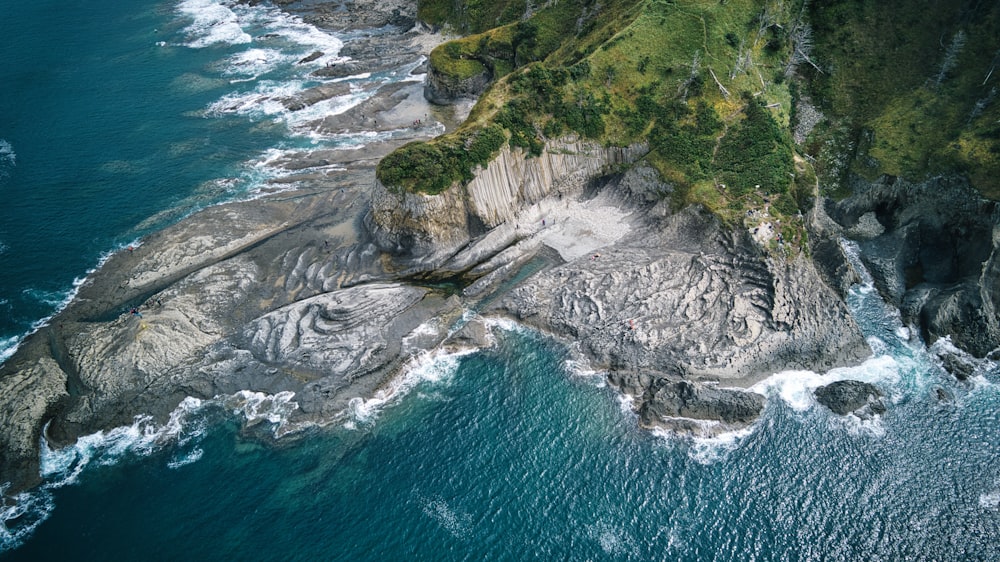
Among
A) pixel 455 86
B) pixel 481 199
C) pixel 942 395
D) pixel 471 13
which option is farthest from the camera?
pixel 471 13

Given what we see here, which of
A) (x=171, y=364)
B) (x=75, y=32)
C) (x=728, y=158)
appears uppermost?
(x=75, y=32)

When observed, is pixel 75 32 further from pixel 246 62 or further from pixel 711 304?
pixel 711 304

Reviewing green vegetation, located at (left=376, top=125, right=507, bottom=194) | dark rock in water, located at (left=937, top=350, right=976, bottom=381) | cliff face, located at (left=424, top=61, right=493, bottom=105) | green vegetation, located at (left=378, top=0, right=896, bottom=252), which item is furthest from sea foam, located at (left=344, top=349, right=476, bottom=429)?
cliff face, located at (left=424, top=61, right=493, bottom=105)

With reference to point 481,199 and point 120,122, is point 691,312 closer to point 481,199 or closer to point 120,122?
point 481,199

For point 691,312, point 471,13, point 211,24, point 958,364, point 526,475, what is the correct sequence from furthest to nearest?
point 211,24 → point 471,13 → point 691,312 → point 958,364 → point 526,475

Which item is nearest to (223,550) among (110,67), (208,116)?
(208,116)

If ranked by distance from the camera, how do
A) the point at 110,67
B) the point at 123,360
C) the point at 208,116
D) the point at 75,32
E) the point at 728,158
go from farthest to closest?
the point at 75,32
the point at 110,67
the point at 208,116
the point at 728,158
the point at 123,360

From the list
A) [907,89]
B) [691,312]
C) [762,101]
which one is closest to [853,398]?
[691,312]

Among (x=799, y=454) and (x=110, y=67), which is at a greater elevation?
(x=110, y=67)
